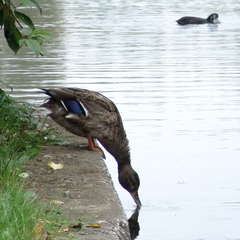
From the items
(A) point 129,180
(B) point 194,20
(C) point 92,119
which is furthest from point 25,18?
(B) point 194,20

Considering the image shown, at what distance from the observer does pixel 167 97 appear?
37.5 ft

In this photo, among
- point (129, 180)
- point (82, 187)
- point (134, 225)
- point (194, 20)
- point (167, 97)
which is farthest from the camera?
point (194, 20)

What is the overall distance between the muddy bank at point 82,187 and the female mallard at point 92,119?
0.16 metres

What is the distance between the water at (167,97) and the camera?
6578 mm

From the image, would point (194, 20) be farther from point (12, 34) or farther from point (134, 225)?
point (134, 225)

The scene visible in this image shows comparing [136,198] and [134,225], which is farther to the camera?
[136,198]

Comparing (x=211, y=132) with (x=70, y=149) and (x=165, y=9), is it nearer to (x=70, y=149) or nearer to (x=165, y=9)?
(x=70, y=149)

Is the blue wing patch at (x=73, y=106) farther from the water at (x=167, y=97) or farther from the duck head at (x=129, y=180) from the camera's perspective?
the water at (x=167, y=97)

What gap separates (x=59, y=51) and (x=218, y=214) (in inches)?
442

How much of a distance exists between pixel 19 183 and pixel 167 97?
20.6ft

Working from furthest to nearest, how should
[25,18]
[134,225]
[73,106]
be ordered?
[73,106]
[134,225]
[25,18]

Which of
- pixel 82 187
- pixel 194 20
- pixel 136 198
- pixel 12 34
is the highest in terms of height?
pixel 12 34

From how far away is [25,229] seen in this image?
166 inches

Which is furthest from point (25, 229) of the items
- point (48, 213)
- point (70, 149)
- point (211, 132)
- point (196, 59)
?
point (196, 59)
